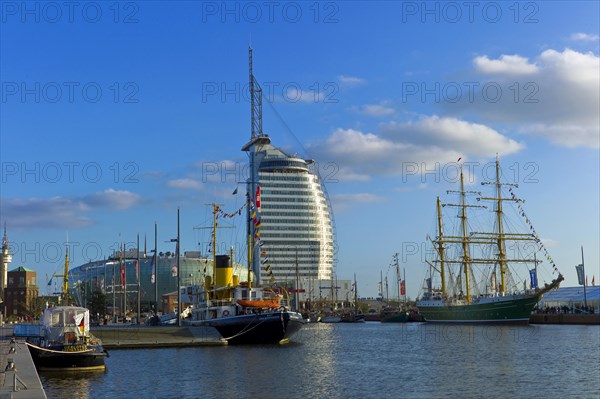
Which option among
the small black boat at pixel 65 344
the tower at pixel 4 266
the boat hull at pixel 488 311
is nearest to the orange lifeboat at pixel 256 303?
the small black boat at pixel 65 344

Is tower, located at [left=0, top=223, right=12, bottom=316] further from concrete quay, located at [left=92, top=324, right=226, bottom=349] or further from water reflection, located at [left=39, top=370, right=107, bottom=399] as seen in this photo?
water reflection, located at [left=39, top=370, right=107, bottom=399]

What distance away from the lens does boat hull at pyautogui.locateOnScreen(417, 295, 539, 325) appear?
131 m

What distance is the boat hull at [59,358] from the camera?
4678 cm

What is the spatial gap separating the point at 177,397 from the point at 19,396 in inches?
599

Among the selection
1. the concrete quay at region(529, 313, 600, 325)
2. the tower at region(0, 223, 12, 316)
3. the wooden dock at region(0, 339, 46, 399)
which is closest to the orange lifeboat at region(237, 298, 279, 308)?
the wooden dock at region(0, 339, 46, 399)

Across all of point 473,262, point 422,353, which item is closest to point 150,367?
point 422,353

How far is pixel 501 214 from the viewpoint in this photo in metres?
150

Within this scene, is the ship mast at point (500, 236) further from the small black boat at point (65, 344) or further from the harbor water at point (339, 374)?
the small black boat at point (65, 344)

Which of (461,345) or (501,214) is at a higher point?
(501,214)

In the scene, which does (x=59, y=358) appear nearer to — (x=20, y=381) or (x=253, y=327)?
(x=20, y=381)

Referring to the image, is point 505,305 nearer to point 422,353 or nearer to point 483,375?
point 422,353

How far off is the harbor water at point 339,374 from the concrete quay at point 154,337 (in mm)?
1215

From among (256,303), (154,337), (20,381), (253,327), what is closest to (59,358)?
(20,381)

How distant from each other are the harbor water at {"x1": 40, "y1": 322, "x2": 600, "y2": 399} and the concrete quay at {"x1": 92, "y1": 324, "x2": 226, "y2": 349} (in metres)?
1.22
